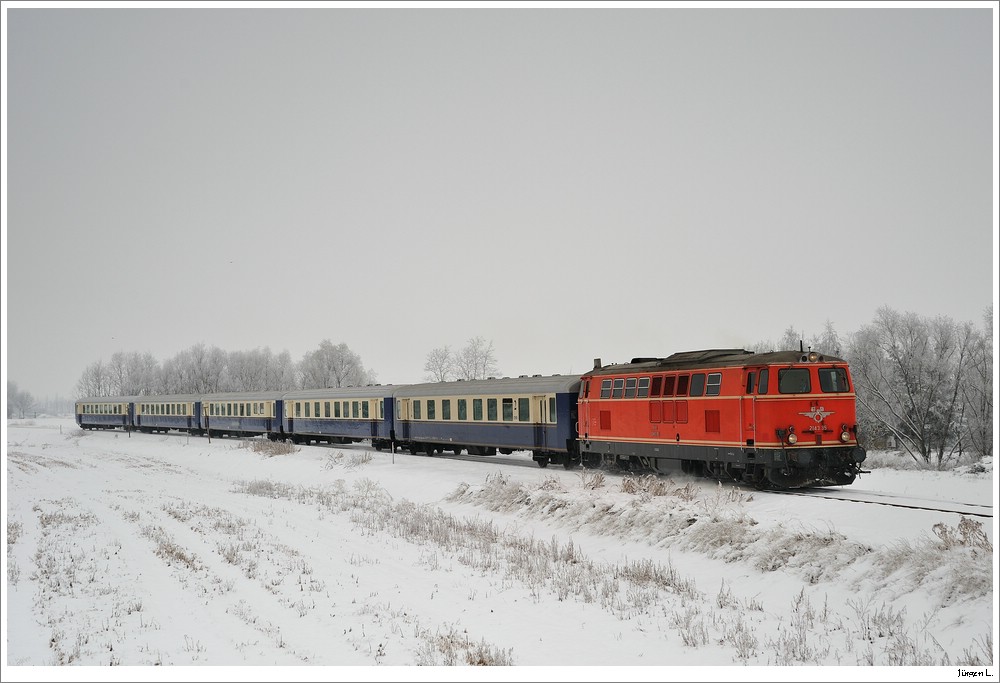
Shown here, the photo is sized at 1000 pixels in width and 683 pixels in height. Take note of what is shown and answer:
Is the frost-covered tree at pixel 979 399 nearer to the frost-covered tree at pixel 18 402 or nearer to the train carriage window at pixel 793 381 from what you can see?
the train carriage window at pixel 793 381

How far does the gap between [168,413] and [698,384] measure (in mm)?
55474

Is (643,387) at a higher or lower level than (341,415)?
higher

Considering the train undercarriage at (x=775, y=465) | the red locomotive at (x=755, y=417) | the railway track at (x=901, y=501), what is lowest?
the railway track at (x=901, y=501)

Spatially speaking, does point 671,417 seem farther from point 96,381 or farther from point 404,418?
point 96,381

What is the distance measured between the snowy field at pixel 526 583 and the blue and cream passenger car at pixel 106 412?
52.0 meters

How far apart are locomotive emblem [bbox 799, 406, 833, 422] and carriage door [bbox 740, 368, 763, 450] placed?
120cm

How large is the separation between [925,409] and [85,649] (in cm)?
4068

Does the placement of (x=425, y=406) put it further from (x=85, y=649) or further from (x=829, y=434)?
(x=85, y=649)

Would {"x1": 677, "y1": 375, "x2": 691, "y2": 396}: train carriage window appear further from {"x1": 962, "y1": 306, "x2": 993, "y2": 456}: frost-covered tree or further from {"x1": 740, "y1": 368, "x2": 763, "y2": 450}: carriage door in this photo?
{"x1": 962, "y1": 306, "x2": 993, "y2": 456}: frost-covered tree

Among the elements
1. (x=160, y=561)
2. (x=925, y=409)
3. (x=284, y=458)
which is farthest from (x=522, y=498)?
(x=925, y=409)

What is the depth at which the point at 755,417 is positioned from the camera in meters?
18.2

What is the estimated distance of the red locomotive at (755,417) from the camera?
1812cm

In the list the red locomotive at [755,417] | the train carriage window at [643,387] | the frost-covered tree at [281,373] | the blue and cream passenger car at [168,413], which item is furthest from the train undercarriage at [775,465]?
the frost-covered tree at [281,373]

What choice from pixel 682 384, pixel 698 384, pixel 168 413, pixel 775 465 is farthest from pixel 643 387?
pixel 168 413
